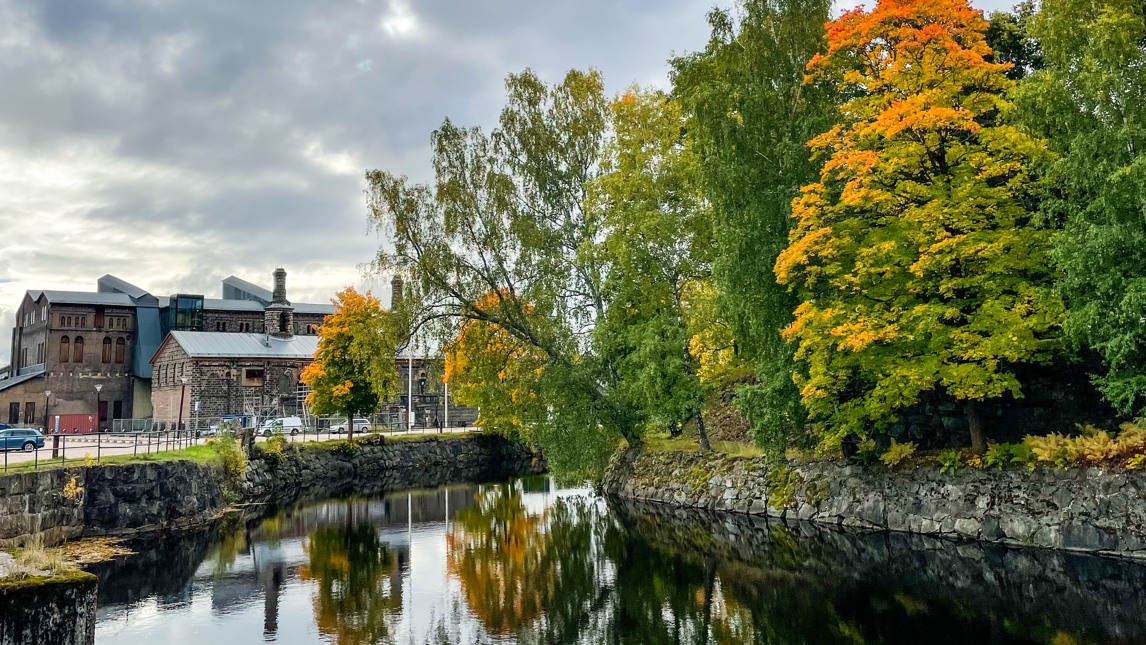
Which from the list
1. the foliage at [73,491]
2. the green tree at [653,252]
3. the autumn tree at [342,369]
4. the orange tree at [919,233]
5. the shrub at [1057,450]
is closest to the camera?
the shrub at [1057,450]

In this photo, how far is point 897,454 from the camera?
2203 centimetres

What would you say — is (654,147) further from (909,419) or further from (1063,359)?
(1063,359)

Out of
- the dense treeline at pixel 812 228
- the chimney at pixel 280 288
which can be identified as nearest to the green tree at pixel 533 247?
the dense treeline at pixel 812 228

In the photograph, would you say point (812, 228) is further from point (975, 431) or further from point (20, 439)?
point (20, 439)

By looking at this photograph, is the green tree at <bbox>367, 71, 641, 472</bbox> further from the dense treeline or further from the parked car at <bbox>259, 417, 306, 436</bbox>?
the parked car at <bbox>259, 417, 306, 436</bbox>

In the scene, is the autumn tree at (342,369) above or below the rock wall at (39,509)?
above

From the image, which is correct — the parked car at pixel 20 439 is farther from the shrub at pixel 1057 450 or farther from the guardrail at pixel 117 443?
the shrub at pixel 1057 450

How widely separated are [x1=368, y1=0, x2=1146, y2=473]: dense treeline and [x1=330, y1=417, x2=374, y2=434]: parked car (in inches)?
972

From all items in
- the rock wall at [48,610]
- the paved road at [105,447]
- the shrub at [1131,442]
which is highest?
the paved road at [105,447]

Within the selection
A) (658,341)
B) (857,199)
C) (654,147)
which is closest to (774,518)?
(658,341)

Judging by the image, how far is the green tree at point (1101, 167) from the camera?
53.7 ft

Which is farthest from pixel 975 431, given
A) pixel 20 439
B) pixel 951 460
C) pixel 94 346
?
pixel 94 346

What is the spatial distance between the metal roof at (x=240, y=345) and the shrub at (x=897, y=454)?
44156 millimetres

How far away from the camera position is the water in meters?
13.1
